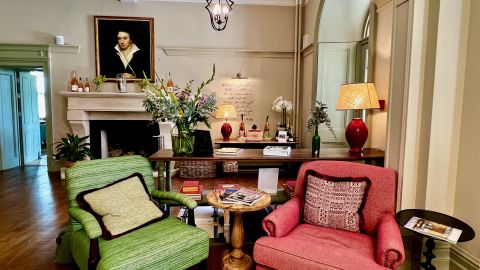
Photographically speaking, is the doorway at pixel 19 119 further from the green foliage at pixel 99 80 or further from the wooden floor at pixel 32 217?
the green foliage at pixel 99 80

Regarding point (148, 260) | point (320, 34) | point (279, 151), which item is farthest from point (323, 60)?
point (148, 260)

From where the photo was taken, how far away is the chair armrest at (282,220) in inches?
75.0

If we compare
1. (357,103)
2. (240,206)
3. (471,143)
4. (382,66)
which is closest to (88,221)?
(240,206)

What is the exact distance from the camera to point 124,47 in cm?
527

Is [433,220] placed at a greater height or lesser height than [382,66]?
lesser

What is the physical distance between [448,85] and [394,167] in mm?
682

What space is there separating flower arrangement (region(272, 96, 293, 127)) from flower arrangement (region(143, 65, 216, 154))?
2.99 m

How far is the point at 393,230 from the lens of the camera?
1778 mm

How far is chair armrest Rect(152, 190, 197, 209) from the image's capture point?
6.79ft

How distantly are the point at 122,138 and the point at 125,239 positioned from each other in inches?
168

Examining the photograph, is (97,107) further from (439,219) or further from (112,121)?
(439,219)

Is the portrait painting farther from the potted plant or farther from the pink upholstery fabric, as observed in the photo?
the pink upholstery fabric

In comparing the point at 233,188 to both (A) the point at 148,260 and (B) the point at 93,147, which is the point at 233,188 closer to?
(A) the point at 148,260

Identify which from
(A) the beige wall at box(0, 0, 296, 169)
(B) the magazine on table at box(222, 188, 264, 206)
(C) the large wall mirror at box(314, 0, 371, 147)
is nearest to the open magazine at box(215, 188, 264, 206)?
(B) the magazine on table at box(222, 188, 264, 206)
